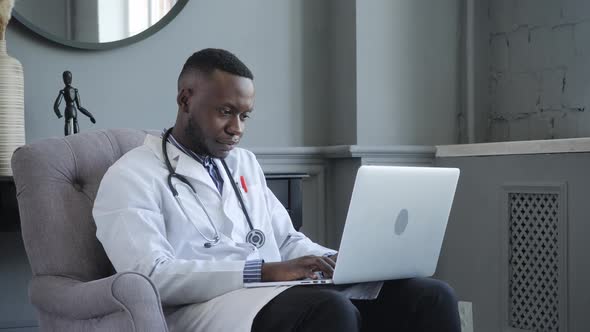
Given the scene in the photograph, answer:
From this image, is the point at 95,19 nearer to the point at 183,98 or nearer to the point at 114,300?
the point at 183,98

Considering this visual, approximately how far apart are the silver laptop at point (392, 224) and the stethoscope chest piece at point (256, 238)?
0.79 ft

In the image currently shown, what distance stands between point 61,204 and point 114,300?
1.31 ft

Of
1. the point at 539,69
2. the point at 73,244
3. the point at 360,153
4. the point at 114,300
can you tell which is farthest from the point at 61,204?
the point at 539,69

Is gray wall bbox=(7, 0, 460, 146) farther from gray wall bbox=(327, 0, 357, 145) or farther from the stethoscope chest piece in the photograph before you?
the stethoscope chest piece

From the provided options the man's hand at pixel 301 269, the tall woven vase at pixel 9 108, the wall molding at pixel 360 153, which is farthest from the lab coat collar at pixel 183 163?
the wall molding at pixel 360 153

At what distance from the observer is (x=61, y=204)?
172 cm

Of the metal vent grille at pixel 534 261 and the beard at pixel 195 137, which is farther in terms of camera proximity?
the metal vent grille at pixel 534 261

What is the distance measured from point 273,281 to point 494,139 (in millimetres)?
Answer: 1750

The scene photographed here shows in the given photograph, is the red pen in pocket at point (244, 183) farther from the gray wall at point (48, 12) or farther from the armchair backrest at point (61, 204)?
the gray wall at point (48, 12)

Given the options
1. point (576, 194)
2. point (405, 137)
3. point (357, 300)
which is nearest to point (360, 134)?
point (405, 137)

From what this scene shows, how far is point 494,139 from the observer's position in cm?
303

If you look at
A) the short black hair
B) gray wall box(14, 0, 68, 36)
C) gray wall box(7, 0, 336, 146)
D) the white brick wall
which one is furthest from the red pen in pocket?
the white brick wall

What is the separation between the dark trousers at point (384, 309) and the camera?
1402 millimetres

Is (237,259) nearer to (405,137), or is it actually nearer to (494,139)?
(405,137)
